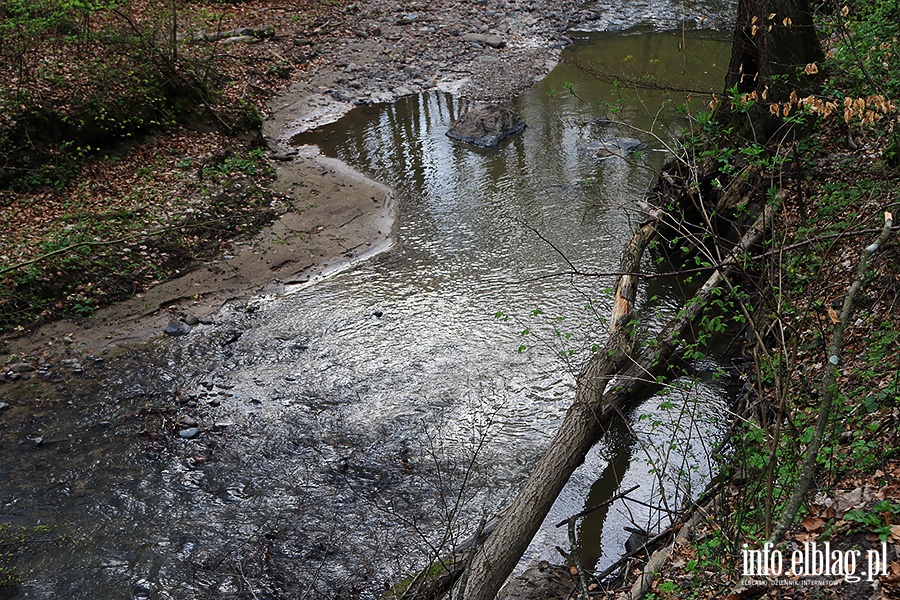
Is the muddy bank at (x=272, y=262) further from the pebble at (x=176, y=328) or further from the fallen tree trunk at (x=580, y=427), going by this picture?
the fallen tree trunk at (x=580, y=427)

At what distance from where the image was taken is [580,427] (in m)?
6.07

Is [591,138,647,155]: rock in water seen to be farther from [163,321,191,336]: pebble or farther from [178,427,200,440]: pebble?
[178,427,200,440]: pebble

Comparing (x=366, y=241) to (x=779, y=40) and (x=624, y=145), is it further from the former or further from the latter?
(x=779, y=40)

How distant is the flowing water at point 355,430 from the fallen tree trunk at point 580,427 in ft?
1.31

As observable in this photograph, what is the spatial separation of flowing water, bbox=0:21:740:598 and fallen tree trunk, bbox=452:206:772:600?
40 centimetres

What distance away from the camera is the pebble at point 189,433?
23.0ft

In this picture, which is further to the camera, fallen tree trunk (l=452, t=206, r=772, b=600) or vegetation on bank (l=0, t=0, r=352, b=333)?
vegetation on bank (l=0, t=0, r=352, b=333)

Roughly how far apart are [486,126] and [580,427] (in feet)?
29.2

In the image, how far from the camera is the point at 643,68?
16469 millimetres

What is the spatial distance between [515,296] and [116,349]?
5.07 m

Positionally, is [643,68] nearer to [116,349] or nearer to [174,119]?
[174,119]

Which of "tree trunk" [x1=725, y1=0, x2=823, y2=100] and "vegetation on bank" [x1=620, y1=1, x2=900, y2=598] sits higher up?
"tree trunk" [x1=725, y1=0, x2=823, y2=100]

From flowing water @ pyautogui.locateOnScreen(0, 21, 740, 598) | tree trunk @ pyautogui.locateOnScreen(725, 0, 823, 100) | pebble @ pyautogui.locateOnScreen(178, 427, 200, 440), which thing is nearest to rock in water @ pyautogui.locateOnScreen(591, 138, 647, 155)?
flowing water @ pyautogui.locateOnScreen(0, 21, 740, 598)

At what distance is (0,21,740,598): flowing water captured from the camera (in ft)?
19.1
